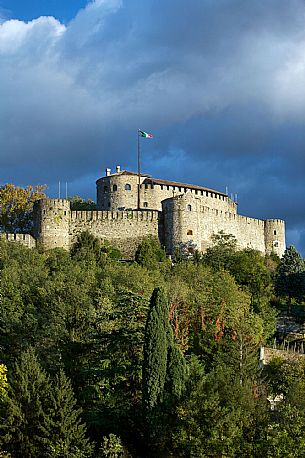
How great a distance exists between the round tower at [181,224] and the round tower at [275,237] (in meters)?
17.3

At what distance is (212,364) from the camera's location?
131 feet

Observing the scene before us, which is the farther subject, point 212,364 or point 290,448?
point 212,364

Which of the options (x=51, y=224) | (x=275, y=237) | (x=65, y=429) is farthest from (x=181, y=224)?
(x=65, y=429)

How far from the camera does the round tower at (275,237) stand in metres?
84.5

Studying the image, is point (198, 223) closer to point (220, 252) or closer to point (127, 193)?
point (220, 252)

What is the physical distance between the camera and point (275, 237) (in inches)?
3351

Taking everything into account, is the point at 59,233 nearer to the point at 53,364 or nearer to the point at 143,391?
the point at 53,364

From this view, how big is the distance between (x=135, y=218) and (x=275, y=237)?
21800 millimetres

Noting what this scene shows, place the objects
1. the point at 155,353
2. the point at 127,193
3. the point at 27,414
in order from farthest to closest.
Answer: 1. the point at 127,193
2. the point at 155,353
3. the point at 27,414

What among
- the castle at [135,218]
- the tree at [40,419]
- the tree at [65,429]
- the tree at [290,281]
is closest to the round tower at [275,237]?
the castle at [135,218]

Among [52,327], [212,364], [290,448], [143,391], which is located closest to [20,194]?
[52,327]

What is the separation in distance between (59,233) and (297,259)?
22.7 meters

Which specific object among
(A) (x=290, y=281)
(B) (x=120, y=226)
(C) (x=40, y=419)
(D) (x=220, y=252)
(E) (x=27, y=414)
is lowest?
(C) (x=40, y=419)

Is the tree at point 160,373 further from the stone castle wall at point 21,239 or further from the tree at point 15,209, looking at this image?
the tree at point 15,209
